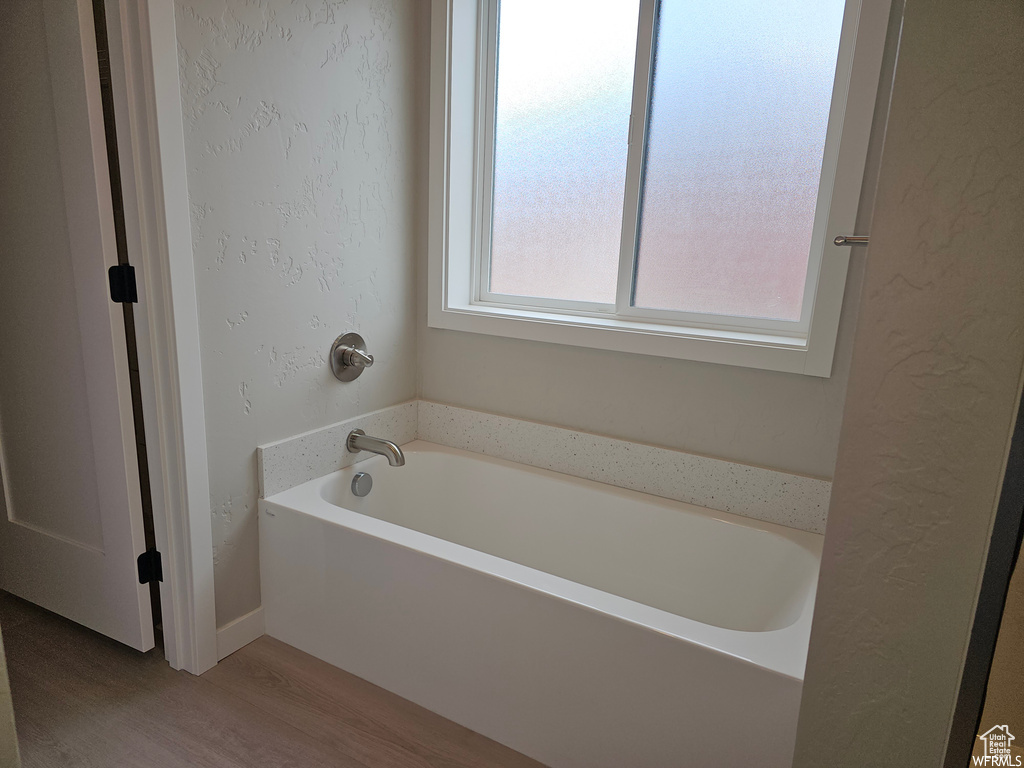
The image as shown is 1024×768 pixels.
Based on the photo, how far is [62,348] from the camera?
5.54 feet

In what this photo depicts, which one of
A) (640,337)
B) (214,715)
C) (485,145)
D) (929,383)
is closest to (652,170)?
(640,337)

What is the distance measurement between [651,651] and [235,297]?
1.36 meters

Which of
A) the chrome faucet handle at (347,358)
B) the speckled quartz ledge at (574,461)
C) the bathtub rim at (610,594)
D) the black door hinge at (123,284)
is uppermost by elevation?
the black door hinge at (123,284)

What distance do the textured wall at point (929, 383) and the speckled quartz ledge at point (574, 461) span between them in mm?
1404

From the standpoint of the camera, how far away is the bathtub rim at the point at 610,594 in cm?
127

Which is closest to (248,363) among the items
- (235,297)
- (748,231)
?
(235,297)

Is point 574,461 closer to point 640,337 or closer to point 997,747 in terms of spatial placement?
point 640,337

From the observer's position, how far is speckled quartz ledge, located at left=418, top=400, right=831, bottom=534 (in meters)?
1.81

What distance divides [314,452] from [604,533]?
3.16 ft

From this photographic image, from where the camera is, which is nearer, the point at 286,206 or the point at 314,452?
the point at 286,206

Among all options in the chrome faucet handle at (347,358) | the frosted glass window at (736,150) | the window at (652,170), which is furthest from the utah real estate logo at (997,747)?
the chrome faucet handle at (347,358)

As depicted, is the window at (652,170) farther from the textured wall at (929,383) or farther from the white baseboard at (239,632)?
the textured wall at (929,383)

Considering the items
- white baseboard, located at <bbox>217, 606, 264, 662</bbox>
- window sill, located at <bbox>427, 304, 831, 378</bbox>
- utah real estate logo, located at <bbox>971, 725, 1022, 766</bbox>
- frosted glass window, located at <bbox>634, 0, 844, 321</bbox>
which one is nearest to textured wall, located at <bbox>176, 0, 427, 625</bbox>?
white baseboard, located at <bbox>217, 606, 264, 662</bbox>

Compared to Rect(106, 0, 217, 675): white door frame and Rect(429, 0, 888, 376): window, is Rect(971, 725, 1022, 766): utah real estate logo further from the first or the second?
Rect(106, 0, 217, 675): white door frame
